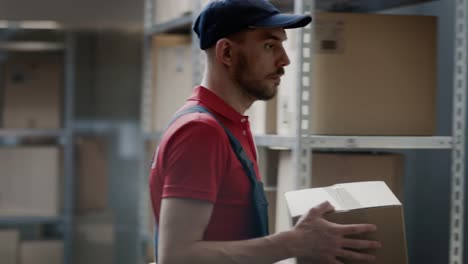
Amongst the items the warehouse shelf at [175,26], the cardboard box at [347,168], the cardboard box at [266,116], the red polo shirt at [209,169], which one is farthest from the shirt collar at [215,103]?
the warehouse shelf at [175,26]

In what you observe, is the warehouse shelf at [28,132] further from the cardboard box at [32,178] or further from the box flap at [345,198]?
the box flap at [345,198]

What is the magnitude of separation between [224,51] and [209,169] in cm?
25

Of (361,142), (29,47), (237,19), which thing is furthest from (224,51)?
(29,47)

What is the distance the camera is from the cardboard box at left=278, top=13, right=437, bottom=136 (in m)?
2.21

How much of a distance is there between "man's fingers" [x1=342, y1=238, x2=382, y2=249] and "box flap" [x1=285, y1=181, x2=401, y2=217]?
2.9 inches

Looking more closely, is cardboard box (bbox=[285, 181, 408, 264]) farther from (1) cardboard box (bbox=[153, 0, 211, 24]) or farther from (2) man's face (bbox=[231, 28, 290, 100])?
(1) cardboard box (bbox=[153, 0, 211, 24])

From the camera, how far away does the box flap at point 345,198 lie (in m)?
1.50

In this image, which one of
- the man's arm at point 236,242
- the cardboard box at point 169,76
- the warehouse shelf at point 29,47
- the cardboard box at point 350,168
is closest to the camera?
the man's arm at point 236,242

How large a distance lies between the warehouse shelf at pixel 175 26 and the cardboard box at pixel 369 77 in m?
1.00

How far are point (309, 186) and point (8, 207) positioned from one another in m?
2.85

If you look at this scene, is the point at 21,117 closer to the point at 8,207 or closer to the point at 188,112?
the point at 8,207

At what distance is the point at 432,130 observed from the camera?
2.29 meters

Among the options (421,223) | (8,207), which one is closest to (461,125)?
(421,223)

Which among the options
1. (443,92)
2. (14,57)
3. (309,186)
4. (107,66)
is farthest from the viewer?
(107,66)
